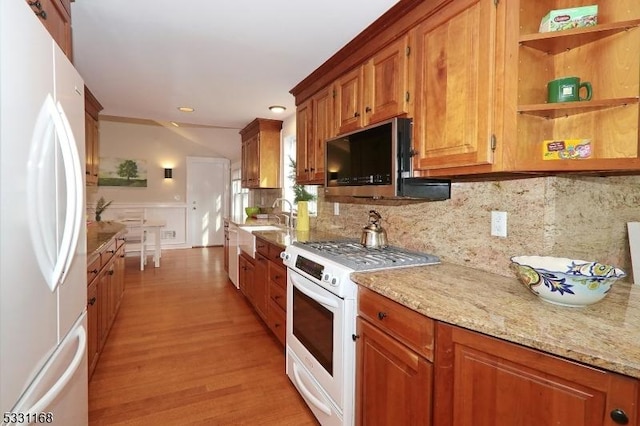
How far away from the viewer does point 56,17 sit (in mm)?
1551

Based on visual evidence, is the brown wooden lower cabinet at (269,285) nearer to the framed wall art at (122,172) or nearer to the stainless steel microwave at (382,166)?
the stainless steel microwave at (382,166)

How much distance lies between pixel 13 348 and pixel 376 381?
122 cm

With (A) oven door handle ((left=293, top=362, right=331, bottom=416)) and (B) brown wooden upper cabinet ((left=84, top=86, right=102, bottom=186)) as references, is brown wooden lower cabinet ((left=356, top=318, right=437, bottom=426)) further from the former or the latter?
(B) brown wooden upper cabinet ((left=84, top=86, right=102, bottom=186))

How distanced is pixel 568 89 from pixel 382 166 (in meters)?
0.84

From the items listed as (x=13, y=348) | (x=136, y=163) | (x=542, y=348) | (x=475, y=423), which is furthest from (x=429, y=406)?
(x=136, y=163)

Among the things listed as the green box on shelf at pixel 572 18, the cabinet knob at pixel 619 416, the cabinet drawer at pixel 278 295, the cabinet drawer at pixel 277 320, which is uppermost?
the green box on shelf at pixel 572 18

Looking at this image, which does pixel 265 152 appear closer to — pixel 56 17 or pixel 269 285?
pixel 269 285

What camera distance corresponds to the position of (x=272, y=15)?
1866mm

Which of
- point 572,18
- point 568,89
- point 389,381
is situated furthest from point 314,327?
point 572,18

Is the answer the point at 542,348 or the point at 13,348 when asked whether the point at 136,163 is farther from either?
the point at 542,348

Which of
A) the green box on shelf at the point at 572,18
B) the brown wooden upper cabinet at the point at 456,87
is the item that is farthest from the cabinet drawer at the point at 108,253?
the green box on shelf at the point at 572,18

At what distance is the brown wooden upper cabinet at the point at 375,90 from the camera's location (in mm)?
1756

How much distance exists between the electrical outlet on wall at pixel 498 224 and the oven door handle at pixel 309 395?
1.20 meters

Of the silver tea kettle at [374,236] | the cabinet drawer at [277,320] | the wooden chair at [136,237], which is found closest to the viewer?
the silver tea kettle at [374,236]
